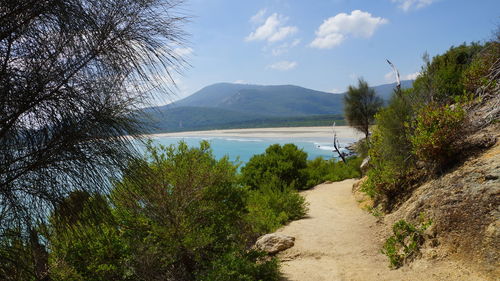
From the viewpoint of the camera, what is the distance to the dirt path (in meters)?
4.08

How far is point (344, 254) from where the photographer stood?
5.37 meters

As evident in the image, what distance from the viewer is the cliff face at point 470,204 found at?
3738mm

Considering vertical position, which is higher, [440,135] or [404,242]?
[440,135]

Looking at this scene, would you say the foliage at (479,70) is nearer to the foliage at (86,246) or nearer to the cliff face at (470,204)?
the cliff face at (470,204)

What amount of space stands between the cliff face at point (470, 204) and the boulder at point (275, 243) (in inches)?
71.5

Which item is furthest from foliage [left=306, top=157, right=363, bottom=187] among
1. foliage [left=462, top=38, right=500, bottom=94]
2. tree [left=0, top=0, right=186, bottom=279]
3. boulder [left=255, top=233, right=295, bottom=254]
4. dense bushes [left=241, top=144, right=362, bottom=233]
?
tree [left=0, top=0, right=186, bottom=279]

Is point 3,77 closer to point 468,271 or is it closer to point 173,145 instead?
point 173,145

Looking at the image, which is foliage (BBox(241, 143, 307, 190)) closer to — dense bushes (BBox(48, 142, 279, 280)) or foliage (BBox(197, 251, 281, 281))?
dense bushes (BBox(48, 142, 279, 280))

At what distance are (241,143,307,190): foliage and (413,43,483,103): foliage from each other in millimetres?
5629

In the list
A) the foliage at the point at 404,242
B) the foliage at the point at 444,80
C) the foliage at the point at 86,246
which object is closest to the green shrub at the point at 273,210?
the foliage at the point at 404,242

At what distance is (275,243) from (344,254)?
1292mm

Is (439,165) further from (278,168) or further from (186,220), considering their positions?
(278,168)

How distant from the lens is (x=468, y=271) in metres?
3.65

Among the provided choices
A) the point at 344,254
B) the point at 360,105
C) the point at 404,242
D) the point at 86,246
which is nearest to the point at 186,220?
the point at 86,246
